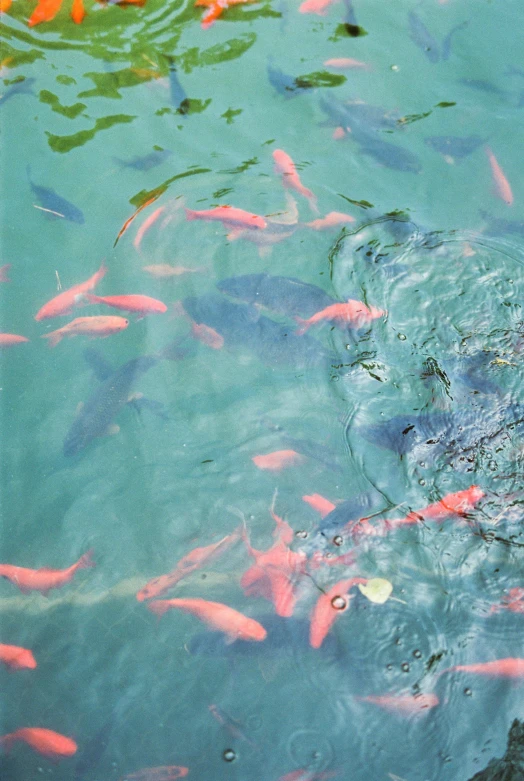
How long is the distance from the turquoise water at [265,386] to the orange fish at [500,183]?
0.05 metres

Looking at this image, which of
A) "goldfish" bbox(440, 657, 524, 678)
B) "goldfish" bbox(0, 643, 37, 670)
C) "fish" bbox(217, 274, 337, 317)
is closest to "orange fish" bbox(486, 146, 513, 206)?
"fish" bbox(217, 274, 337, 317)

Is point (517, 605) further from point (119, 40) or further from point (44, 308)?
point (119, 40)

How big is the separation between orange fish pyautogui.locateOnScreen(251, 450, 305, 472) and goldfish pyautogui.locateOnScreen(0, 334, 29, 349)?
5.57 feet

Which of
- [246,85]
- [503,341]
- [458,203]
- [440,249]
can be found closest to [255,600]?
[503,341]

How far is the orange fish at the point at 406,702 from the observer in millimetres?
2912

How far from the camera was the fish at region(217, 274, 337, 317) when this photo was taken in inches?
161

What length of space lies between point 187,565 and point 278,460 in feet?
2.60

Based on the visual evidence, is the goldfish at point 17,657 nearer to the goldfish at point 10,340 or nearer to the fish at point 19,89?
the goldfish at point 10,340

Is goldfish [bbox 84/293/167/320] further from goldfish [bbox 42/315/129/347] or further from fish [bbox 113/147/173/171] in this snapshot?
fish [bbox 113/147/173/171]

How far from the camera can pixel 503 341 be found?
400 cm

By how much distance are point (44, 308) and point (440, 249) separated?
274 cm

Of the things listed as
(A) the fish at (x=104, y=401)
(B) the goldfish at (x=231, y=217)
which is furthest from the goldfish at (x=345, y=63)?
(A) the fish at (x=104, y=401)

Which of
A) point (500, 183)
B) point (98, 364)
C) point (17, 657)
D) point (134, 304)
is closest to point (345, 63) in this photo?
point (500, 183)

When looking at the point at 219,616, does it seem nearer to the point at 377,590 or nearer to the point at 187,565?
the point at 187,565
